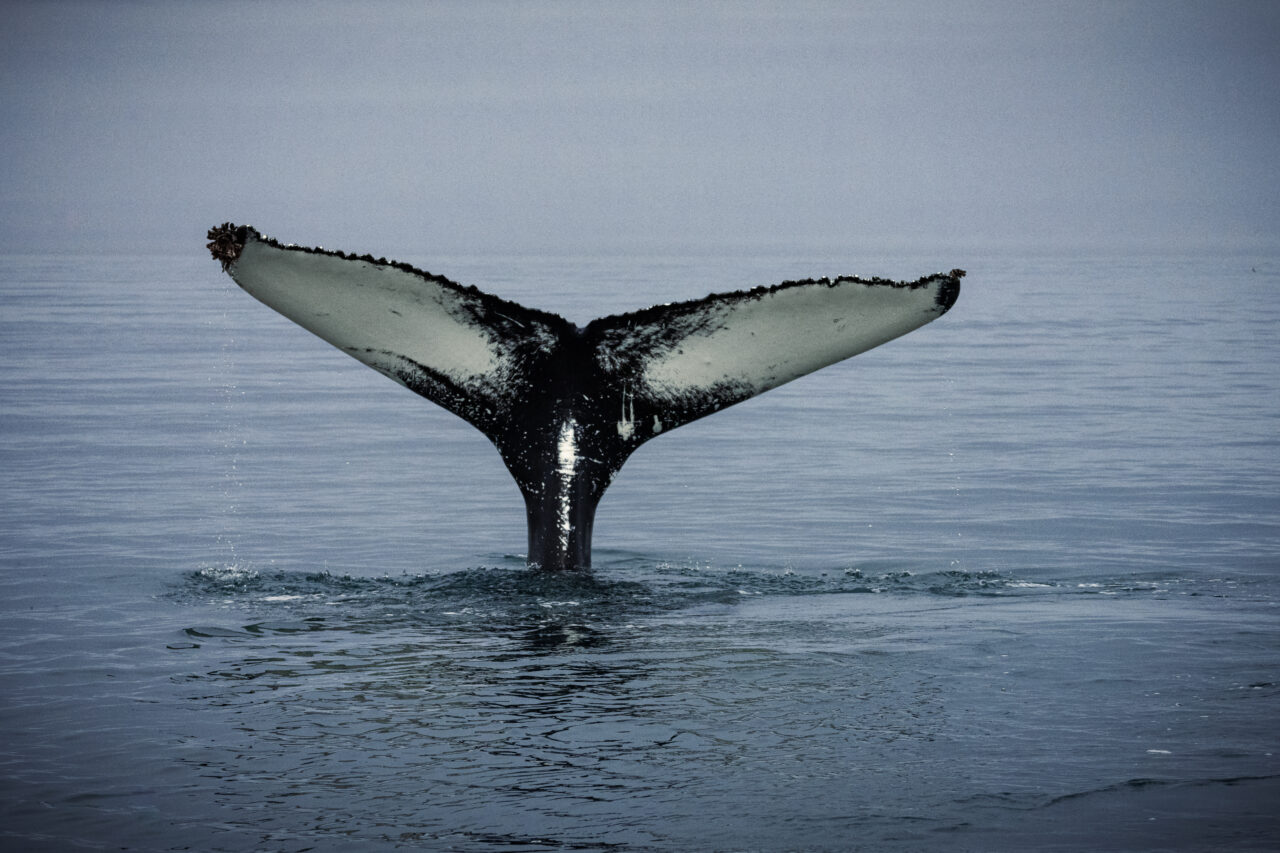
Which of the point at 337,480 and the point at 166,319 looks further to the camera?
the point at 166,319

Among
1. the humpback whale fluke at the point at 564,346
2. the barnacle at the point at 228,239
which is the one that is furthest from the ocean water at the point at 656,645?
the barnacle at the point at 228,239

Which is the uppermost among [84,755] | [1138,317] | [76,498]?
[1138,317]

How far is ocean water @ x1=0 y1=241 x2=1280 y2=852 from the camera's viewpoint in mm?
4863

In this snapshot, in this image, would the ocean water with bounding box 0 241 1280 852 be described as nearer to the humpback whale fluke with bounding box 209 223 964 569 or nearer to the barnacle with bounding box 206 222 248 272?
the humpback whale fluke with bounding box 209 223 964 569

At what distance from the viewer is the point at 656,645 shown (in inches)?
272

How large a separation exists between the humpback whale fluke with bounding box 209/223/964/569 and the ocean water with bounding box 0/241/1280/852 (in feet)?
2.22

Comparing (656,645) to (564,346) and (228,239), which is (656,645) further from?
(228,239)

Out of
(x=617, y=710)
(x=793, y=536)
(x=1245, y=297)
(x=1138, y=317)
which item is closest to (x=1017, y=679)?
(x=617, y=710)

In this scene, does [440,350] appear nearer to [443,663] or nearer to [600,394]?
[600,394]

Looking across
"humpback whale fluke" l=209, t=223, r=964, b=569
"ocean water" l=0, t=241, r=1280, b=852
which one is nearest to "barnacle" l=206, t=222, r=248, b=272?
"humpback whale fluke" l=209, t=223, r=964, b=569

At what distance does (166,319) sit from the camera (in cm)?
3756

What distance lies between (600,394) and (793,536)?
359 cm

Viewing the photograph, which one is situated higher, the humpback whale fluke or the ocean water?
the humpback whale fluke

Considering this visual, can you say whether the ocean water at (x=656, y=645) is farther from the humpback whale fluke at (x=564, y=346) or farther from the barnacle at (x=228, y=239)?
the barnacle at (x=228, y=239)
